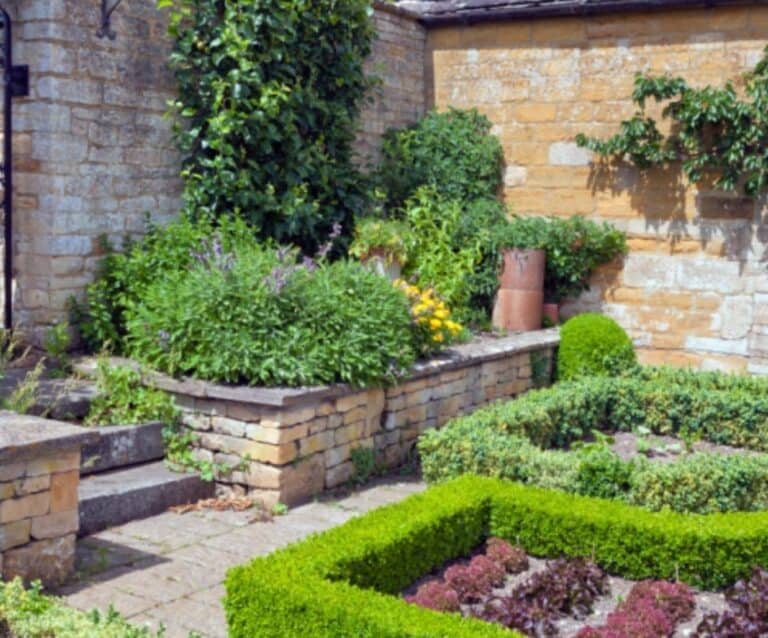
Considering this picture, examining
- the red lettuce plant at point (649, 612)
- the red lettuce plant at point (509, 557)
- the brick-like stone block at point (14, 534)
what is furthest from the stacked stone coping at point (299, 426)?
the red lettuce plant at point (649, 612)

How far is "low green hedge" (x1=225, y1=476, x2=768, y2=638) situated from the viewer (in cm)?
446

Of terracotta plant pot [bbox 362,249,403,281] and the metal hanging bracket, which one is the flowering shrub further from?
the metal hanging bracket

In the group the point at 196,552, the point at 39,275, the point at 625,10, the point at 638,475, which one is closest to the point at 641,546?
the point at 638,475

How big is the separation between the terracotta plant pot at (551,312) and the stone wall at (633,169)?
0.31m

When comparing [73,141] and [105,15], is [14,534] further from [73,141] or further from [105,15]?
[105,15]

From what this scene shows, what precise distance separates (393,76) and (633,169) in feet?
8.81

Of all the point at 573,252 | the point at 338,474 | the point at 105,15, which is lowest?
the point at 338,474

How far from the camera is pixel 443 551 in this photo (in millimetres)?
5863

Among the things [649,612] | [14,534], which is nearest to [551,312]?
[649,612]

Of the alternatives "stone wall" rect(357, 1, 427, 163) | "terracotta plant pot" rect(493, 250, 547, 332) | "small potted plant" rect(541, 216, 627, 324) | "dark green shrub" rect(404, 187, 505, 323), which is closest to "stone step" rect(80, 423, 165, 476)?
"dark green shrub" rect(404, 187, 505, 323)

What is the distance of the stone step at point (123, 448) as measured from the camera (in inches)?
271

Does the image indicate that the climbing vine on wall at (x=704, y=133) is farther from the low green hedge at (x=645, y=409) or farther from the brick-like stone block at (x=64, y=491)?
the brick-like stone block at (x=64, y=491)

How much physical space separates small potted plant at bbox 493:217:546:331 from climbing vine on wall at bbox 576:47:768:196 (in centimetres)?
125

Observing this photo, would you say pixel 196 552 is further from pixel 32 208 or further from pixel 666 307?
pixel 666 307
